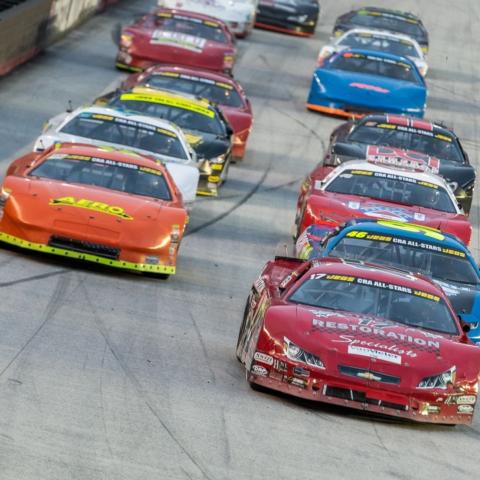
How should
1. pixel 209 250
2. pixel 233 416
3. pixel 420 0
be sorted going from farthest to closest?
1. pixel 420 0
2. pixel 209 250
3. pixel 233 416

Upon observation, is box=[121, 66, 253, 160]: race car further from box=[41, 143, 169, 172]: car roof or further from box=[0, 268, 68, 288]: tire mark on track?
box=[0, 268, 68, 288]: tire mark on track

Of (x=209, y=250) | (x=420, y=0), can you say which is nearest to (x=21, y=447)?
(x=209, y=250)

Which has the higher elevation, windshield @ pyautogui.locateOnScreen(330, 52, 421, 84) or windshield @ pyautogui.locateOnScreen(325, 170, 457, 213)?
windshield @ pyautogui.locateOnScreen(325, 170, 457, 213)

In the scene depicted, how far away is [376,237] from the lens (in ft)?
52.6

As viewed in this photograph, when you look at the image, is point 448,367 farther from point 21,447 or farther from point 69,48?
point 69,48

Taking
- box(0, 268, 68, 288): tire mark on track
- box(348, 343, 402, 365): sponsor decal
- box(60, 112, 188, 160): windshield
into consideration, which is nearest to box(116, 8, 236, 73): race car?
box(60, 112, 188, 160): windshield

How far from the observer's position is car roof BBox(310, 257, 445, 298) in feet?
43.7

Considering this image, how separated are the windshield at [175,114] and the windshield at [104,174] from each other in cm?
623

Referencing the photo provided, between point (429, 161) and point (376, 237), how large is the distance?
738cm

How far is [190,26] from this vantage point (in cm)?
3394

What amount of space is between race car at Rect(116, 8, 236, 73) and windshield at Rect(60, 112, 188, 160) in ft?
37.1

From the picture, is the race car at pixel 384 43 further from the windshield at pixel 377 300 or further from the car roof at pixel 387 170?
the windshield at pixel 377 300

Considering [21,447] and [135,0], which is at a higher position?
[21,447]

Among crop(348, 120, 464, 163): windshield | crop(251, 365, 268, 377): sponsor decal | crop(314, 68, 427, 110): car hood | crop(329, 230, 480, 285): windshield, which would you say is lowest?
crop(314, 68, 427, 110): car hood
